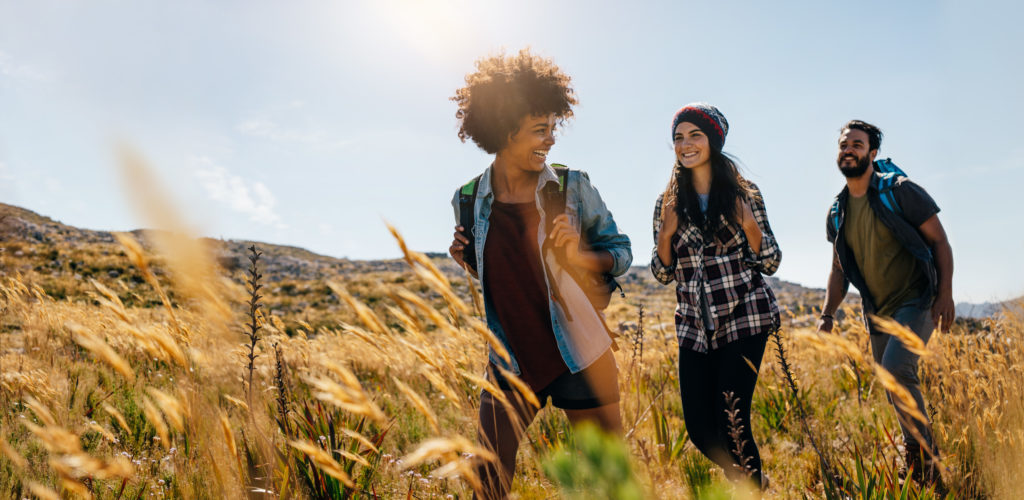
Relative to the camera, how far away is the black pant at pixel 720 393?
2527 millimetres

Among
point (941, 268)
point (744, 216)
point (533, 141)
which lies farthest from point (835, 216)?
point (533, 141)

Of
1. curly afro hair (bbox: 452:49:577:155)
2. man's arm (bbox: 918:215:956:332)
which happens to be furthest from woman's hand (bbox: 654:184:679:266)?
man's arm (bbox: 918:215:956:332)

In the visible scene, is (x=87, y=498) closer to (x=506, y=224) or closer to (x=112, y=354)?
(x=112, y=354)

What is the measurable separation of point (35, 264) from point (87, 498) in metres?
33.2

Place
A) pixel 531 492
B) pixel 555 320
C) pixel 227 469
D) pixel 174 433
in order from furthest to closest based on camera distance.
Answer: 1. pixel 174 433
2. pixel 531 492
3. pixel 555 320
4. pixel 227 469

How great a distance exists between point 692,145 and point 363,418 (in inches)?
89.6

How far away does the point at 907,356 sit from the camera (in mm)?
2967

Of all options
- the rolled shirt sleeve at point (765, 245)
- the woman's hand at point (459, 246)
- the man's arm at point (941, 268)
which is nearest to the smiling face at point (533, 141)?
the woman's hand at point (459, 246)

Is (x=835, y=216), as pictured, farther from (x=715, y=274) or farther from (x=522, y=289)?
(x=522, y=289)

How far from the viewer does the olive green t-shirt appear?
325cm

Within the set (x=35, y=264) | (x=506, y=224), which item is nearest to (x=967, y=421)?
(x=506, y=224)

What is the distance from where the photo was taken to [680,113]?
116 inches

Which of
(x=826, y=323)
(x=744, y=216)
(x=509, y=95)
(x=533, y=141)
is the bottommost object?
(x=826, y=323)

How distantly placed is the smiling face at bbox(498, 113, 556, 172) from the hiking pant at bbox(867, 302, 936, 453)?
7.58ft
